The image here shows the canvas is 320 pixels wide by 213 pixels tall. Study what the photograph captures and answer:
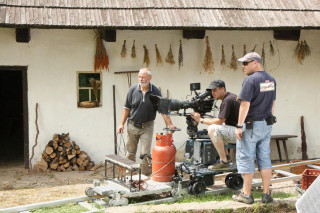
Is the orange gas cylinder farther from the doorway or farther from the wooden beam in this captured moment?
the wooden beam

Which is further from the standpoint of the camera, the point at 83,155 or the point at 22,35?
the point at 83,155

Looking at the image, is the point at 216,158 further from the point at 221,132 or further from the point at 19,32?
the point at 19,32

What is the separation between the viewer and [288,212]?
20.2 feet

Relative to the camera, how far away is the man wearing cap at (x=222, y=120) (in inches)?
258

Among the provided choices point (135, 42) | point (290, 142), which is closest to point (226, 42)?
point (135, 42)

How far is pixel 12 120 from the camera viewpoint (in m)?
15.6

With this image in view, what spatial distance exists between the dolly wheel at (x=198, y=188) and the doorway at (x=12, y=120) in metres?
4.09

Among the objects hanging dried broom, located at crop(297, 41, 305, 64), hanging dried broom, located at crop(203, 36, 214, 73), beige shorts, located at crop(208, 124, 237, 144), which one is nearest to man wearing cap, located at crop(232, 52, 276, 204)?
beige shorts, located at crop(208, 124, 237, 144)

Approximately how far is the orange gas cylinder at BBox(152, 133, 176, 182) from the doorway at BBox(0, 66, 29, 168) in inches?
140

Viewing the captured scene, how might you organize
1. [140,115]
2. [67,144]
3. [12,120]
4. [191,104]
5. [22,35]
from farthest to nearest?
[12,120]
[67,144]
[22,35]
[140,115]
[191,104]

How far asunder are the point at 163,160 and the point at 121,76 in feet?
11.0

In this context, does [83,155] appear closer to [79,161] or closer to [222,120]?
[79,161]

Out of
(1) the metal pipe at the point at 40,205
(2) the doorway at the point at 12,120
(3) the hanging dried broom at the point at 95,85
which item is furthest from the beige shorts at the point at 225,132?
(2) the doorway at the point at 12,120

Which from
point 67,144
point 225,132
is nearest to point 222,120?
point 225,132
